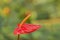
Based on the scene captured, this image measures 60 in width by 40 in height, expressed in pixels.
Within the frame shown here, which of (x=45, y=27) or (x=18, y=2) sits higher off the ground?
(x=18, y=2)

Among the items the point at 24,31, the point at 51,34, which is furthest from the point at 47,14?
the point at 24,31

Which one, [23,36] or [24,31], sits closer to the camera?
[24,31]

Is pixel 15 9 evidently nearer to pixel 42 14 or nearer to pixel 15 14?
pixel 15 14

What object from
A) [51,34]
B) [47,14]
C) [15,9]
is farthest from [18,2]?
[51,34]

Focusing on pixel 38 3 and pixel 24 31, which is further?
pixel 38 3

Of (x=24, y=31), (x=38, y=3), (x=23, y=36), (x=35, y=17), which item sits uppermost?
(x=38, y=3)

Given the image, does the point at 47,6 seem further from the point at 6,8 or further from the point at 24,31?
the point at 24,31
